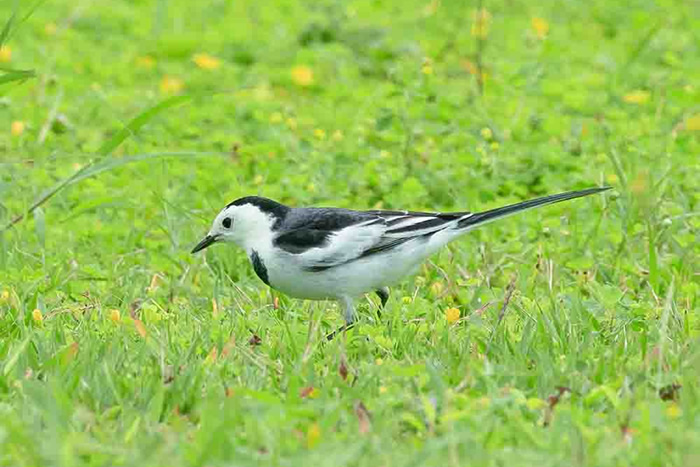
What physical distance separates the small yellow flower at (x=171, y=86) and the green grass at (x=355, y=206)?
7 cm

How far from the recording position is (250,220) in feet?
19.0

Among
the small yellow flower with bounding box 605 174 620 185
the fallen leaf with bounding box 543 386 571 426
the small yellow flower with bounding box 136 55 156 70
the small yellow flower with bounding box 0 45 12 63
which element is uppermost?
the small yellow flower with bounding box 0 45 12 63

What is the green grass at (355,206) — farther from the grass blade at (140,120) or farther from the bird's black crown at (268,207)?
the bird's black crown at (268,207)

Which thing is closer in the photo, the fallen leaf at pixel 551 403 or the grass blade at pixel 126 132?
the fallen leaf at pixel 551 403

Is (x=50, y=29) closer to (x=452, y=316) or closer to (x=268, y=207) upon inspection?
(x=268, y=207)

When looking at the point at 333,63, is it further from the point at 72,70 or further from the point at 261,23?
the point at 72,70

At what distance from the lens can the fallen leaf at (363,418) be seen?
4.12 m

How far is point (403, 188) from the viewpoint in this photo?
7.30m

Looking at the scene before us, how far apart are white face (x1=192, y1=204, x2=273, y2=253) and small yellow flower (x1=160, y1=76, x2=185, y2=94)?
3.32 meters

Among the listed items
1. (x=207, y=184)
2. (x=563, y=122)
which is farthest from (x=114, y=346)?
(x=563, y=122)

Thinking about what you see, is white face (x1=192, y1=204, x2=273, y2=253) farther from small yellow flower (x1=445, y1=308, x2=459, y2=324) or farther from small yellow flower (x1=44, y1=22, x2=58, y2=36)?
small yellow flower (x1=44, y1=22, x2=58, y2=36)

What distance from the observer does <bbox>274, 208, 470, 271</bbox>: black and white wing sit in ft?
18.0

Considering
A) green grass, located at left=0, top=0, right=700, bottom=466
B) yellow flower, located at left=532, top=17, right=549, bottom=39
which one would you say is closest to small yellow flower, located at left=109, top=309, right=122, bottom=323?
green grass, located at left=0, top=0, right=700, bottom=466

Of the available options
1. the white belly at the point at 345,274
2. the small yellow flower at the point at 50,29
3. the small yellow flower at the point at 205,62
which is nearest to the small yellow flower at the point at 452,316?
the white belly at the point at 345,274
